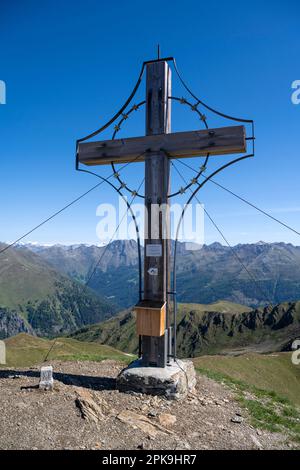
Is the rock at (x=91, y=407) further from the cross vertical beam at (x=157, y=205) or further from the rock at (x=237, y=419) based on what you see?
the rock at (x=237, y=419)

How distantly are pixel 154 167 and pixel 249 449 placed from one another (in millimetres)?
7200

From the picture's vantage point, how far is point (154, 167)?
9.73 meters

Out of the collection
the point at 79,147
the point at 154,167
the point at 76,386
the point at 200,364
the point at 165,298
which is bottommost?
the point at 200,364

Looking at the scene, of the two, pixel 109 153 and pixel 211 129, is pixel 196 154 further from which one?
pixel 109 153

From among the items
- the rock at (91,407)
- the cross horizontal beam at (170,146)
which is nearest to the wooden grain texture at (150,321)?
the rock at (91,407)

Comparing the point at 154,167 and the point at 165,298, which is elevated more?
the point at 154,167

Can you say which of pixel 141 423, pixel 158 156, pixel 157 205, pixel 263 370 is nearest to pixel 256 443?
pixel 141 423

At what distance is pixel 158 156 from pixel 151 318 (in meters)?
4.67

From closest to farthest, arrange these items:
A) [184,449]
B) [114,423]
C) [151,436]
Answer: [184,449]
[151,436]
[114,423]

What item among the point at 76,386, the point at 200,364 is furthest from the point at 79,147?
the point at 200,364

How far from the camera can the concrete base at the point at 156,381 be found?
869 centimetres

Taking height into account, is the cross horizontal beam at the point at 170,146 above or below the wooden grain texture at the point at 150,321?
above

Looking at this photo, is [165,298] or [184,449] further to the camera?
[165,298]

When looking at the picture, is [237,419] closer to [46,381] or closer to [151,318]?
[151,318]
